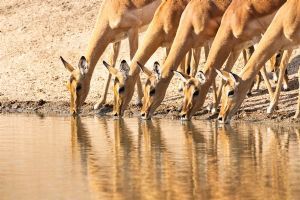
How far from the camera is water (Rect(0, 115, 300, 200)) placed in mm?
11547

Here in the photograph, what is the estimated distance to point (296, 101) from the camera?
67.7 feet

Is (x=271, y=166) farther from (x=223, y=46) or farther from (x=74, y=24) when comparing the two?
(x=74, y=24)

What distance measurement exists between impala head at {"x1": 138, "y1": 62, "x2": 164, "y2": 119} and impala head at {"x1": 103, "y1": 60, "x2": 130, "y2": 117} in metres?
0.53

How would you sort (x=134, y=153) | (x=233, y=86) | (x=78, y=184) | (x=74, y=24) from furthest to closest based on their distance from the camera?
(x=74, y=24) < (x=233, y=86) < (x=134, y=153) < (x=78, y=184)

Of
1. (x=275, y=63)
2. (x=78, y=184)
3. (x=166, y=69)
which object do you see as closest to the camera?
(x=78, y=184)

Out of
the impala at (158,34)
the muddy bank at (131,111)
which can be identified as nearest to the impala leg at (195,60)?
the impala at (158,34)

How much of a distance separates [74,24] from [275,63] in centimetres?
703

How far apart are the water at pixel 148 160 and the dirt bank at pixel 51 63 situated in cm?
221

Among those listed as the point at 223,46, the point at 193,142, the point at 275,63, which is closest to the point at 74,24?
the point at 275,63

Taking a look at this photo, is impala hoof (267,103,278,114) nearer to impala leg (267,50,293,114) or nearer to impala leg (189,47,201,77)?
impala leg (267,50,293,114)

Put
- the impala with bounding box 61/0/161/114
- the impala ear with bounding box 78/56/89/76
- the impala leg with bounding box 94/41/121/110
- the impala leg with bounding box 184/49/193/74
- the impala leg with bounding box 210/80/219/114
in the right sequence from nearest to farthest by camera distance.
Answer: the impala leg with bounding box 210/80/219/114, the impala ear with bounding box 78/56/89/76, the impala leg with bounding box 94/41/121/110, the impala with bounding box 61/0/161/114, the impala leg with bounding box 184/49/193/74

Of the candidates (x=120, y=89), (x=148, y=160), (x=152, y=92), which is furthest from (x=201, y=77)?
(x=148, y=160)

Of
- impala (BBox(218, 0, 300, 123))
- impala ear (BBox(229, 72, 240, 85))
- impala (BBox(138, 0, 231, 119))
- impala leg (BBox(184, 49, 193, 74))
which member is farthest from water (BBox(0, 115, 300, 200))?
impala leg (BBox(184, 49, 193, 74))

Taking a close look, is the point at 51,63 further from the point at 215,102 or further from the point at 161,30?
the point at 215,102
